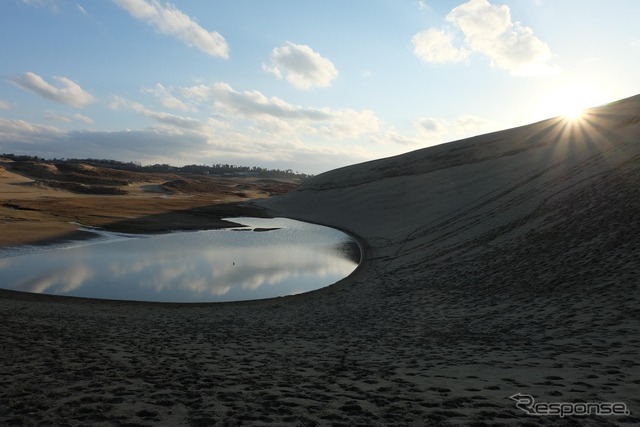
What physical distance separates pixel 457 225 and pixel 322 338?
18.3m

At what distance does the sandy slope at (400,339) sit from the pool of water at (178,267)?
76.8 inches

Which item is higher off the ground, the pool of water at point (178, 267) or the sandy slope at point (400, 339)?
the sandy slope at point (400, 339)

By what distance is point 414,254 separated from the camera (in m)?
22.5

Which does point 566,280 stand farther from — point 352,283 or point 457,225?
point 457,225

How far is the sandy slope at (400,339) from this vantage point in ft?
17.6

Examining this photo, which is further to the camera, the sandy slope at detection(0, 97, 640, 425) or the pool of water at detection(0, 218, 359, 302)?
the pool of water at detection(0, 218, 359, 302)

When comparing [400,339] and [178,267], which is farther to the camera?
[178,267]

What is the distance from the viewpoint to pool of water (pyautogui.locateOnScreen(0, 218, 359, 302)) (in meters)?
17.1

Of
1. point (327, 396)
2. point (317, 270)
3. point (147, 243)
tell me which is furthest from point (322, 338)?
point (147, 243)

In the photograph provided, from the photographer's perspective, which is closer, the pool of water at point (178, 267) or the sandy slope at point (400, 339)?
the sandy slope at point (400, 339)

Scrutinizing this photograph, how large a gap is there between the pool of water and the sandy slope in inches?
76.8

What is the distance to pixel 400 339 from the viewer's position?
32.0ft

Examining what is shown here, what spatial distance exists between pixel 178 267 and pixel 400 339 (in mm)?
15653

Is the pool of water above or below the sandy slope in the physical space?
below
